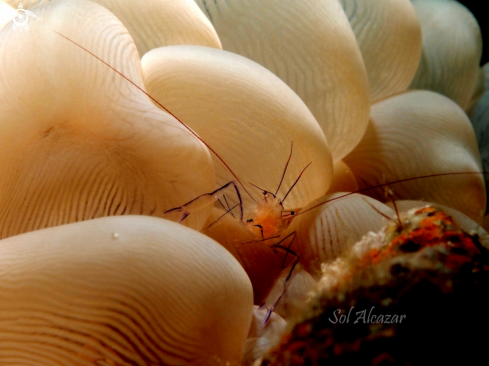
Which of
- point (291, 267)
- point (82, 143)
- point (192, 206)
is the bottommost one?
point (291, 267)

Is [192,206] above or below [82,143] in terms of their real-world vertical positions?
below

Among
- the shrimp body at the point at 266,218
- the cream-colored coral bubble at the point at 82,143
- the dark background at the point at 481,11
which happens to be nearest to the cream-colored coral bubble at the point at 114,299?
the cream-colored coral bubble at the point at 82,143

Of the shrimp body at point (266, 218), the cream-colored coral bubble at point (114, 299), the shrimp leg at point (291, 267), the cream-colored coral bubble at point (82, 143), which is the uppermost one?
the cream-colored coral bubble at point (82, 143)

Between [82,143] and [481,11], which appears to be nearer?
[82,143]

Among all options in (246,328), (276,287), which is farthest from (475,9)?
(246,328)

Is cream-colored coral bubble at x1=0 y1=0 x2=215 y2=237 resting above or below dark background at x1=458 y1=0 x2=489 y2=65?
above

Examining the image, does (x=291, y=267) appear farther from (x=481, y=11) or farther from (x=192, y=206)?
(x=481, y=11)

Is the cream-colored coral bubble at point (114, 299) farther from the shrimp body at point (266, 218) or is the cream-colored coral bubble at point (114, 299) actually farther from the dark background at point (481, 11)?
the dark background at point (481, 11)

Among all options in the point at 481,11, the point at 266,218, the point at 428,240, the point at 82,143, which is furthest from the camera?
the point at 481,11

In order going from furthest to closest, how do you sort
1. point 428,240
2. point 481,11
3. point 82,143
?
1. point 481,11
2. point 82,143
3. point 428,240

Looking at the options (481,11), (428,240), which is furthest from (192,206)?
(481,11)

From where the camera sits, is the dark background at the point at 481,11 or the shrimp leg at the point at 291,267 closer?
the shrimp leg at the point at 291,267

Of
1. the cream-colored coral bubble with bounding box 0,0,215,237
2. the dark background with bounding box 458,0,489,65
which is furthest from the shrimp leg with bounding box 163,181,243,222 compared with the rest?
the dark background with bounding box 458,0,489,65

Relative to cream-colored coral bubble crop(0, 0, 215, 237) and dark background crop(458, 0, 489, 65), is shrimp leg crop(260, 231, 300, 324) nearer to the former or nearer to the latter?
cream-colored coral bubble crop(0, 0, 215, 237)
